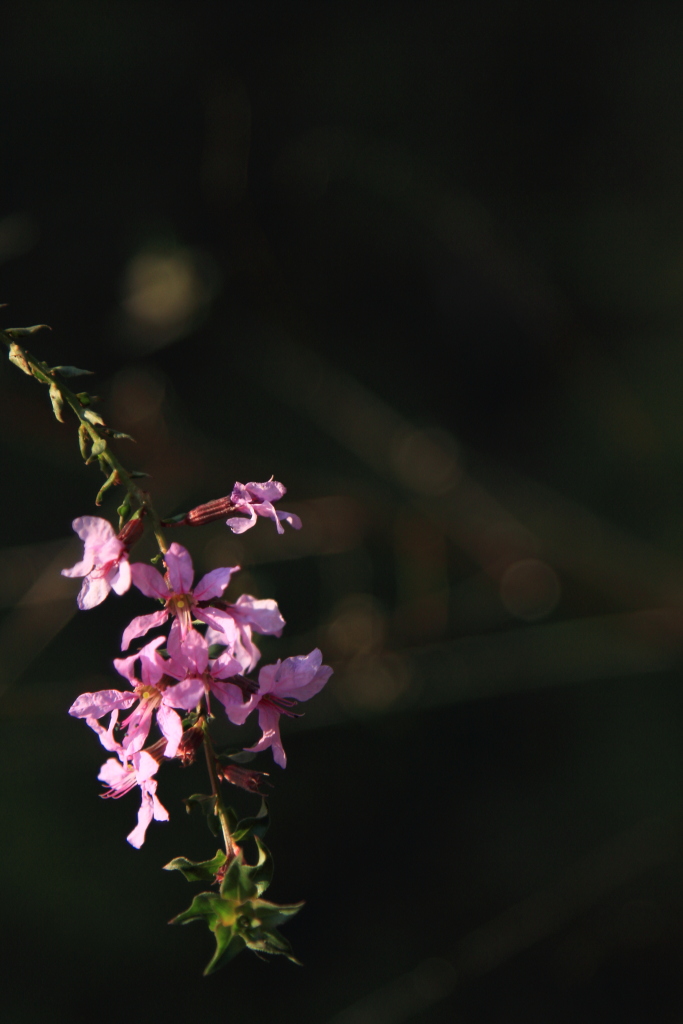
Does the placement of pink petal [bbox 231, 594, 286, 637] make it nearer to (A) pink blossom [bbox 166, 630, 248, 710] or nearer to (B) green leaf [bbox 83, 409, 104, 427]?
(A) pink blossom [bbox 166, 630, 248, 710]

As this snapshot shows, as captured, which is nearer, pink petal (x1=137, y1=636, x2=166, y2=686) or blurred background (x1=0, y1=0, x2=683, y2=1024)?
pink petal (x1=137, y1=636, x2=166, y2=686)

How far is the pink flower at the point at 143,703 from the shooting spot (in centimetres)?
48

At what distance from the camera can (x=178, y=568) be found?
50 centimetres

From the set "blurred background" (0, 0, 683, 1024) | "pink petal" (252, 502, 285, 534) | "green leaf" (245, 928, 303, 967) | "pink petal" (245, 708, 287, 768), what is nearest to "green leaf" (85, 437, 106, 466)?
"pink petal" (252, 502, 285, 534)

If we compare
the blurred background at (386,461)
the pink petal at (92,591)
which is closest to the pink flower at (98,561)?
the pink petal at (92,591)

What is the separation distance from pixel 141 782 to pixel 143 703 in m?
0.05

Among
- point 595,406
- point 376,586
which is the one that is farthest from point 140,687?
point 595,406

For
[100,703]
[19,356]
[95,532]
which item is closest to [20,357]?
[19,356]

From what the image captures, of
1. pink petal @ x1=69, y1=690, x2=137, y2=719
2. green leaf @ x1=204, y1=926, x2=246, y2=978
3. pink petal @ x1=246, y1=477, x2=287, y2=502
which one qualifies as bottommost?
green leaf @ x1=204, y1=926, x2=246, y2=978

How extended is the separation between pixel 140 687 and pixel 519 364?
181cm

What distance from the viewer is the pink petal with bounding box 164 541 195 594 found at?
502 millimetres

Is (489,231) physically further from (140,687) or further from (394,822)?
(140,687)

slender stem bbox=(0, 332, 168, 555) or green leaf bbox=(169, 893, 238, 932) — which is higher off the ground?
slender stem bbox=(0, 332, 168, 555)

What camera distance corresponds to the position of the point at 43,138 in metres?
1.86
